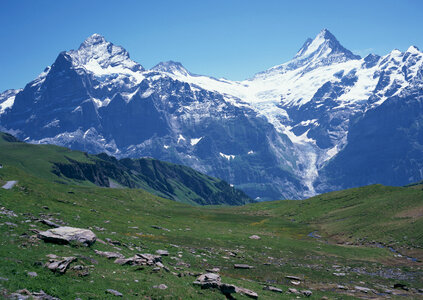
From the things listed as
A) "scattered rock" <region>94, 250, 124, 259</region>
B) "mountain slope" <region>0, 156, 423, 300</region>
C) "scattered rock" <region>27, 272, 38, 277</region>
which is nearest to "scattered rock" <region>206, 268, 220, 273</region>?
"mountain slope" <region>0, 156, 423, 300</region>

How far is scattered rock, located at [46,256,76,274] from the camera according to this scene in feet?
103

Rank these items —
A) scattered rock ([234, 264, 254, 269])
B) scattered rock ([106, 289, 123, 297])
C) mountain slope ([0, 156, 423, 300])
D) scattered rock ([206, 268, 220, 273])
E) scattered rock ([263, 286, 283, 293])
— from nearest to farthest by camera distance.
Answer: scattered rock ([106, 289, 123, 297])
mountain slope ([0, 156, 423, 300])
scattered rock ([263, 286, 283, 293])
scattered rock ([206, 268, 220, 273])
scattered rock ([234, 264, 254, 269])

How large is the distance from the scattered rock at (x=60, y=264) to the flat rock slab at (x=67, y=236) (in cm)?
668

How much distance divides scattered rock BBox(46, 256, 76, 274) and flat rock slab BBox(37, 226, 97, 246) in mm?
6681

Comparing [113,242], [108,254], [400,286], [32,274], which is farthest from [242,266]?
[32,274]

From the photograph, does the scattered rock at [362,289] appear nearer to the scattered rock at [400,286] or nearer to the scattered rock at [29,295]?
the scattered rock at [400,286]

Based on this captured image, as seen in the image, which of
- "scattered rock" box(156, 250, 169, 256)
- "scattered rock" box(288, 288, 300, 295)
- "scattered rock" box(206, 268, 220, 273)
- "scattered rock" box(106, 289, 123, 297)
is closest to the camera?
"scattered rock" box(106, 289, 123, 297)

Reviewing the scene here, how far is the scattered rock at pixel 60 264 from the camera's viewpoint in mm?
31291

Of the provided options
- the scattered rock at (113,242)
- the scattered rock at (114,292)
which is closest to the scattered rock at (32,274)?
the scattered rock at (114,292)

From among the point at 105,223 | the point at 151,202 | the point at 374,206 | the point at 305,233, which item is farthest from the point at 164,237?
the point at 151,202

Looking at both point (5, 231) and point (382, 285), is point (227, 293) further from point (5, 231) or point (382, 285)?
point (382, 285)

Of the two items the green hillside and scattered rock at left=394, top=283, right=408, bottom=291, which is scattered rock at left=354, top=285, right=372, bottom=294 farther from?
scattered rock at left=394, top=283, right=408, bottom=291

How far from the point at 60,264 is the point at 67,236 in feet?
29.6

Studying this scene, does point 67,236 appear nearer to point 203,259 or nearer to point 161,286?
point 161,286
